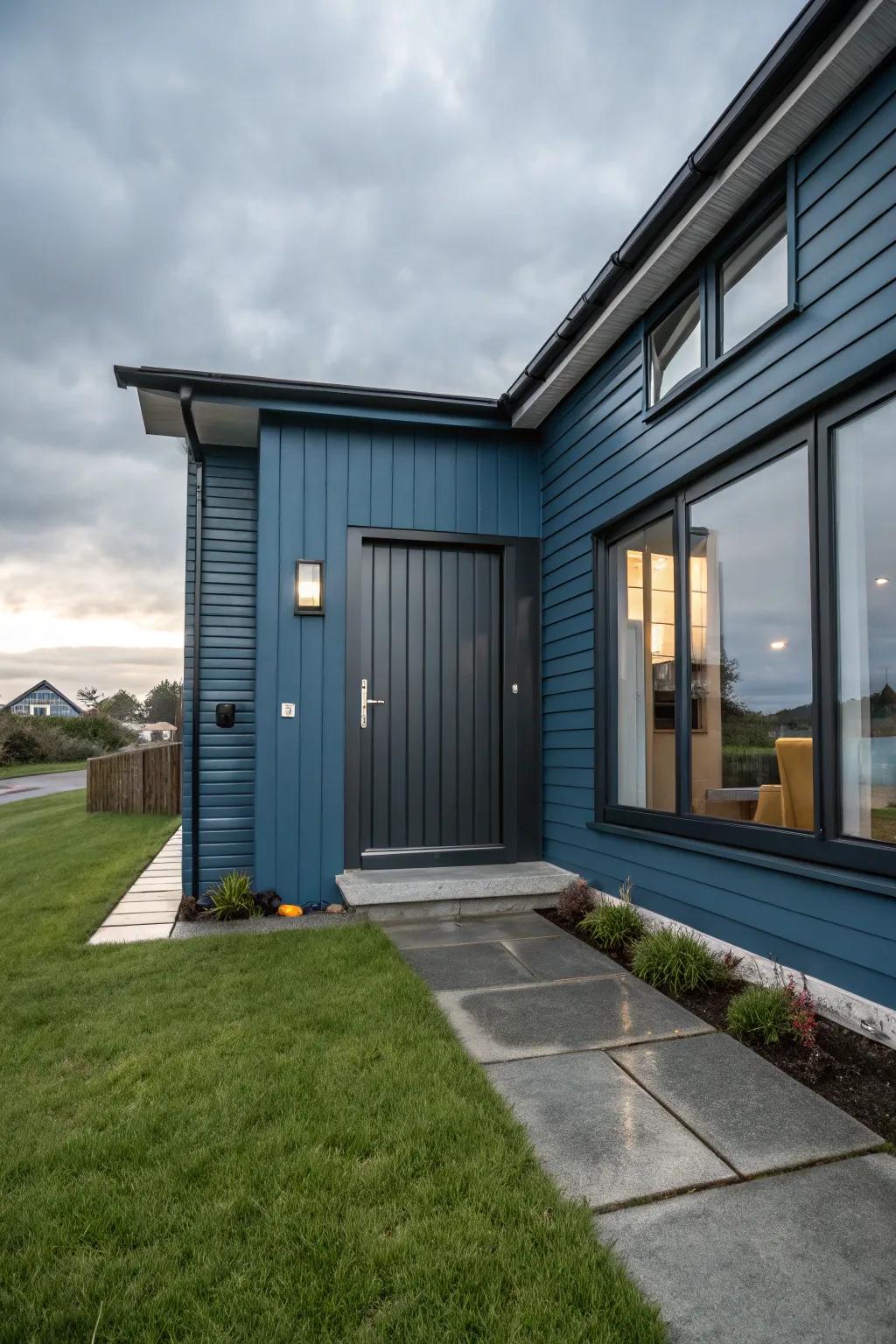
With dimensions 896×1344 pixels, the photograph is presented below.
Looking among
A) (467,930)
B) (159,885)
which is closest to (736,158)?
(467,930)

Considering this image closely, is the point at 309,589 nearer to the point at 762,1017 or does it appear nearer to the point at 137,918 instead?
the point at 137,918

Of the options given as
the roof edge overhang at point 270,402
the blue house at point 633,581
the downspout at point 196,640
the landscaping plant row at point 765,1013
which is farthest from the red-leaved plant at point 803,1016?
the roof edge overhang at point 270,402

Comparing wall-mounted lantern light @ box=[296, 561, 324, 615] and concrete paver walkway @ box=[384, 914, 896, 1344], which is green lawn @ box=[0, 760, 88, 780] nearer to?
wall-mounted lantern light @ box=[296, 561, 324, 615]

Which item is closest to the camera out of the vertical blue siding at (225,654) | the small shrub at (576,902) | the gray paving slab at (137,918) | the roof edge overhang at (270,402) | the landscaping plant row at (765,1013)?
the landscaping plant row at (765,1013)

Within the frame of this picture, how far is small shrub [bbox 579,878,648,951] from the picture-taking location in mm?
3502

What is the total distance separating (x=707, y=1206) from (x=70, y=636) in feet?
120

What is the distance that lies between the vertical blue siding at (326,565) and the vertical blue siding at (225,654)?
498 millimetres

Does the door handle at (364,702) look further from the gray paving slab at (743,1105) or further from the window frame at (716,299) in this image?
the gray paving slab at (743,1105)

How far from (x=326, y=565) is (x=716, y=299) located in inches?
101

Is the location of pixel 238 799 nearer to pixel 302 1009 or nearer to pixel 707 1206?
pixel 302 1009

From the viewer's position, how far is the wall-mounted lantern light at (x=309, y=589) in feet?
14.7

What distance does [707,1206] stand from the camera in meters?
1.54

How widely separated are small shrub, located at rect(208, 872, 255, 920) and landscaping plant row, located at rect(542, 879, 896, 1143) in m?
1.95

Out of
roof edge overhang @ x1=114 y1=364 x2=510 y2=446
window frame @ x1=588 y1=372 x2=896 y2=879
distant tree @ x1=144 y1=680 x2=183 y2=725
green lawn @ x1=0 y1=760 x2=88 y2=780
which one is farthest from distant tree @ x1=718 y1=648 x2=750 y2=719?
distant tree @ x1=144 y1=680 x2=183 y2=725
